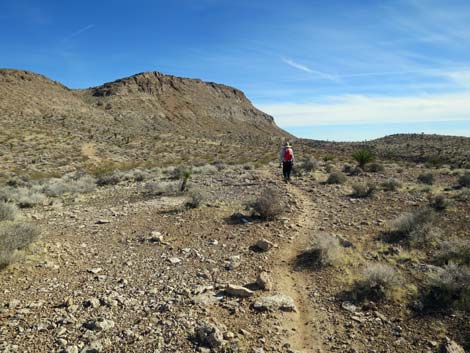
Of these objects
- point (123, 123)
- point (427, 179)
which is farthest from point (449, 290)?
point (123, 123)

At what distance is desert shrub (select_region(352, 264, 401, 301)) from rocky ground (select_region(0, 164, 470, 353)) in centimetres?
17

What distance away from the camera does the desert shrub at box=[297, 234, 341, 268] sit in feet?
20.5

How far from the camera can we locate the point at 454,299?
4.80 metres

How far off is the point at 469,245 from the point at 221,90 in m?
117

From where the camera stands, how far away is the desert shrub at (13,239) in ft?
17.8

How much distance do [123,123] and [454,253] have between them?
63.9m

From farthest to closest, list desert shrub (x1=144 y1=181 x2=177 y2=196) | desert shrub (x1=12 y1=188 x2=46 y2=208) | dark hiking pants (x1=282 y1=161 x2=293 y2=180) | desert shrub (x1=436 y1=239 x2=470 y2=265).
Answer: dark hiking pants (x1=282 y1=161 x2=293 y2=180) → desert shrub (x1=144 y1=181 x2=177 y2=196) → desert shrub (x1=12 y1=188 x2=46 y2=208) → desert shrub (x1=436 y1=239 x2=470 y2=265)

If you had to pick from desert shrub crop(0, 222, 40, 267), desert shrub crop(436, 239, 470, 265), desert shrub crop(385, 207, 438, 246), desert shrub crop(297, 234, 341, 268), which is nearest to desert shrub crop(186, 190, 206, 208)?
desert shrub crop(297, 234, 341, 268)

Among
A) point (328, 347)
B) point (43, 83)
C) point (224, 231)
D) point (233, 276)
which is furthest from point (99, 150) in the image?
point (43, 83)

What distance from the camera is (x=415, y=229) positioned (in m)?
7.68

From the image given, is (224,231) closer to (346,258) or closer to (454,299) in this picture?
(346,258)

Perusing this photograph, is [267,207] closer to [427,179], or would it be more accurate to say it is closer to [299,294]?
[299,294]

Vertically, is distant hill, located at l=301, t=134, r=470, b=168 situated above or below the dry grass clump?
above

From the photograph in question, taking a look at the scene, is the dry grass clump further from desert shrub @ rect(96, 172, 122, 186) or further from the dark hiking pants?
the dark hiking pants
